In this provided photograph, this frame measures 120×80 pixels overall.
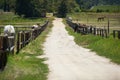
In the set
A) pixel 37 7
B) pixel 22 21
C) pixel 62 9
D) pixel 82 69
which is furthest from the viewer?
pixel 62 9

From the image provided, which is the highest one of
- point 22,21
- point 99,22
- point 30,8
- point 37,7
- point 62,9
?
point 37,7

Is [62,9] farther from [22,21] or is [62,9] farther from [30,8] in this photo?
[22,21]

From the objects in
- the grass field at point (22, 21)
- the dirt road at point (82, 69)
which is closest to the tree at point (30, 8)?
the grass field at point (22, 21)

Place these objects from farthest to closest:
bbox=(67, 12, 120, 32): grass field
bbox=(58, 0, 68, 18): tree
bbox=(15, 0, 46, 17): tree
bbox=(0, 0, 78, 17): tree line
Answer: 1. bbox=(58, 0, 68, 18): tree
2. bbox=(0, 0, 78, 17): tree line
3. bbox=(15, 0, 46, 17): tree
4. bbox=(67, 12, 120, 32): grass field

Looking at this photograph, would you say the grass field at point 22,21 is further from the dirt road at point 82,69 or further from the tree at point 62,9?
the dirt road at point 82,69

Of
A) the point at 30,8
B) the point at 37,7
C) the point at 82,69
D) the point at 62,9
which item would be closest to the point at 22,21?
the point at 30,8

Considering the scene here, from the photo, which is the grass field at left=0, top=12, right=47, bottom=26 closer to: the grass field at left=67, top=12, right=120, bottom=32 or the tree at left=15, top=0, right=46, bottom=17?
the tree at left=15, top=0, right=46, bottom=17

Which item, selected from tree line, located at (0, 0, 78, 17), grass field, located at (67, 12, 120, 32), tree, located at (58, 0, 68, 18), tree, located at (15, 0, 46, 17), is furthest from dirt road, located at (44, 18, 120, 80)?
tree, located at (58, 0, 68, 18)

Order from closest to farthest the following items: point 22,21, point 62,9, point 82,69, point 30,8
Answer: point 82,69, point 22,21, point 30,8, point 62,9

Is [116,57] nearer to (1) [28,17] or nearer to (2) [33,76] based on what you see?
(2) [33,76]

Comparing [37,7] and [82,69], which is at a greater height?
[37,7]

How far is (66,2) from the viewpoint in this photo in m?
130

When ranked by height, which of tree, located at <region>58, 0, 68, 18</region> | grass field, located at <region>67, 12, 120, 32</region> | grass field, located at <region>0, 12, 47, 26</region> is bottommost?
grass field, located at <region>0, 12, 47, 26</region>

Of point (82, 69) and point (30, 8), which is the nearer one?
point (82, 69)
